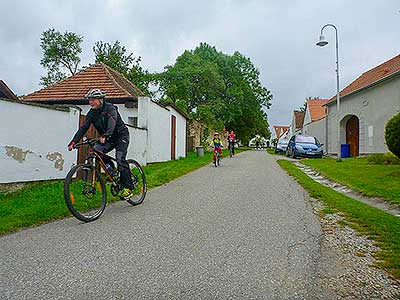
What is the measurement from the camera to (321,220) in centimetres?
651

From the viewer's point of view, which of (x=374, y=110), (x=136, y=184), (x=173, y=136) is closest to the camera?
(x=136, y=184)

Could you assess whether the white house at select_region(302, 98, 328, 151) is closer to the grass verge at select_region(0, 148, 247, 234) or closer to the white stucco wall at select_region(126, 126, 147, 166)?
the white stucco wall at select_region(126, 126, 147, 166)

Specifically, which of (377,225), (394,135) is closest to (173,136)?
(394,135)

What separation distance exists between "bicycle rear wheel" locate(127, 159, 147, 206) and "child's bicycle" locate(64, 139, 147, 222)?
553mm

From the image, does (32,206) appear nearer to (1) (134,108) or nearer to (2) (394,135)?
(2) (394,135)

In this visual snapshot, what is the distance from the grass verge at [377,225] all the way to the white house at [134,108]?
9.29 metres

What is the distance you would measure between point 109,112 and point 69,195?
1632 mm

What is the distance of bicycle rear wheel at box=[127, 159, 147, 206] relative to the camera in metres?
7.73

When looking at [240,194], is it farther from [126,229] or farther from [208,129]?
[208,129]

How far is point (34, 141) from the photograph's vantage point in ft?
32.0

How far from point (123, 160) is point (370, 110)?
72.4 feet

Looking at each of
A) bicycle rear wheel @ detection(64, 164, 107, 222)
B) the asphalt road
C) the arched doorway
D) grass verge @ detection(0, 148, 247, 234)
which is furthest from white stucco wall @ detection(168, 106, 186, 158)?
the asphalt road

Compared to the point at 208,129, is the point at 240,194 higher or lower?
lower

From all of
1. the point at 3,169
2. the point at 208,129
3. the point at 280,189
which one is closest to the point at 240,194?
the point at 280,189
